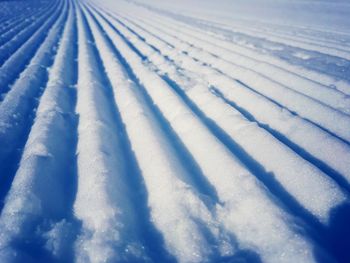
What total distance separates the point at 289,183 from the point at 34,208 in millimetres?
2267

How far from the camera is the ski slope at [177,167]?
2090mm

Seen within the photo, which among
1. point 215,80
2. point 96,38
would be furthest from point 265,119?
point 96,38

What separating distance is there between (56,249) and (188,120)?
7.44ft

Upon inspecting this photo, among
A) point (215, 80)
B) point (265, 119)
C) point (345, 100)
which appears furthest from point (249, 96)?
point (345, 100)

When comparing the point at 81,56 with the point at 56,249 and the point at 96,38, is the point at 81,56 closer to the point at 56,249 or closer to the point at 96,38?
the point at 96,38

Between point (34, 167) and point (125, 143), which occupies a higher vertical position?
point (34, 167)

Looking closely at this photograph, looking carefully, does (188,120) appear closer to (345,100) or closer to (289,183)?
(289,183)

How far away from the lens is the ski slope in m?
2.09

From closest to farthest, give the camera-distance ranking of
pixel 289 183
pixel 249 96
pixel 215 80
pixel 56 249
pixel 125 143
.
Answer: pixel 56 249 < pixel 289 183 < pixel 125 143 < pixel 249 96 < pixel 215 80

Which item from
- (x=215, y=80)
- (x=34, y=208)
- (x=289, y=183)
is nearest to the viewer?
(x=34, y=208)

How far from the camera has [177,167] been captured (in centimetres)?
285

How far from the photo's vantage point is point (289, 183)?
2.63 m

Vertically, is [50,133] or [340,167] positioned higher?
A: [50,133]

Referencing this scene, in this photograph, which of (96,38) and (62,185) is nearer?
(62,185)
